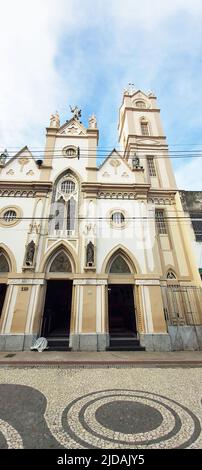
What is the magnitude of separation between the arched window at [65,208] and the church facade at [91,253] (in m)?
0.08

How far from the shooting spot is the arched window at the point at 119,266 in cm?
1403

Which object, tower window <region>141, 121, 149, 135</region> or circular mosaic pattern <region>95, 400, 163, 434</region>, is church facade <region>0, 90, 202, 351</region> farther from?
circular mosaic pattern <region>95, 400, 163, 434</region>

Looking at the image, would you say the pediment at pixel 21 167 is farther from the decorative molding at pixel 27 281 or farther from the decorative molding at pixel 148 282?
the decorative molding at pixel 148 282

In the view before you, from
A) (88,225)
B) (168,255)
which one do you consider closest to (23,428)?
(88,225)

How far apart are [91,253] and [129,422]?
9724mm

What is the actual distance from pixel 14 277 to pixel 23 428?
9.66 metres

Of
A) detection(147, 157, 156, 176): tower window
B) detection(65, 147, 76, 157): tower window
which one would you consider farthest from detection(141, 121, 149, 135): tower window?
detection(65, 147, 76, 157): tower window

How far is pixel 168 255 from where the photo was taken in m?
15.3

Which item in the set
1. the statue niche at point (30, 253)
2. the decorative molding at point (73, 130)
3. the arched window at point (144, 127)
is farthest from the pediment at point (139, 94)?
the statue niche at point (30, 253)

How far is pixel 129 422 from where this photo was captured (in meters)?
4.25

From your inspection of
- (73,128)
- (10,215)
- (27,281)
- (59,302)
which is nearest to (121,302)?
(59,302)

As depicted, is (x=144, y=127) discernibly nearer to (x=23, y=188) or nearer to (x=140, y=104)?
(x=140, y=104)
